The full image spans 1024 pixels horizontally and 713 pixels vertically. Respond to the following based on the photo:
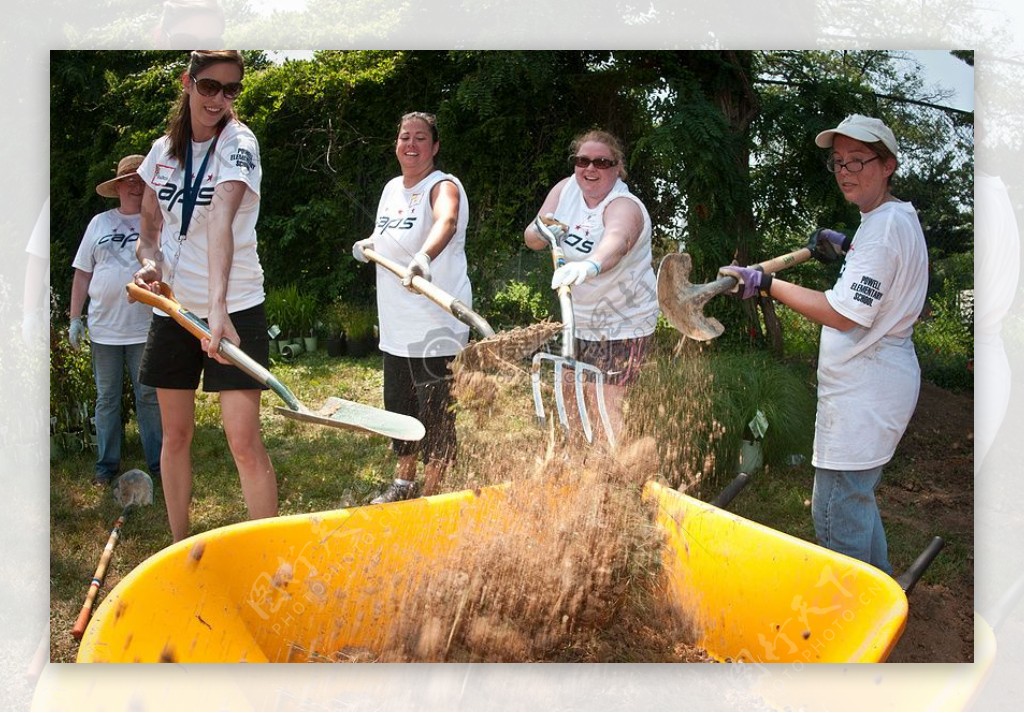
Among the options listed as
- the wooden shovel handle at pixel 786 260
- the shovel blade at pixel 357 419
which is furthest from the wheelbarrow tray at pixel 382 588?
the wooden shovel handle at pixel 786 260

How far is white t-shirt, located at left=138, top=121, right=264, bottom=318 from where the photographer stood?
201cm

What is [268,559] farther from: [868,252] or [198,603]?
[868,252]

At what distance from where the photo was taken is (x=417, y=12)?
7.31 ft

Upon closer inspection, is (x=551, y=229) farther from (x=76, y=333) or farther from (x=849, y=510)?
(x=76, y=333)

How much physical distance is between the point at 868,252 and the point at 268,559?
133cm

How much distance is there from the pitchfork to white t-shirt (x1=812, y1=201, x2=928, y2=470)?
515 millimetres

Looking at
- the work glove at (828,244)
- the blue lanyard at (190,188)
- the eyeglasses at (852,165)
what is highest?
the eyeglasses at (852,165)

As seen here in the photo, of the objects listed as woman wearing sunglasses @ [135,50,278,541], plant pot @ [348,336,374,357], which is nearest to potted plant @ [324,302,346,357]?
plant pot @ [348,336,374,357]

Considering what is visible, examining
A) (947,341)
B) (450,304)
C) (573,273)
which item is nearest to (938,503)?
(947,341)

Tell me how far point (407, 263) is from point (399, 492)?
0.64 meters

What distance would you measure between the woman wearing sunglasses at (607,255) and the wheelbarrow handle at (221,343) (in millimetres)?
815

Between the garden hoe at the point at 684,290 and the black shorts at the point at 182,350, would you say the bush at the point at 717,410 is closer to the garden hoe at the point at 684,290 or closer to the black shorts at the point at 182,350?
the garden hoe at the point at 684,290

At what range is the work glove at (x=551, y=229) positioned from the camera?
239 cm

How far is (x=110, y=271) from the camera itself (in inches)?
88.5
